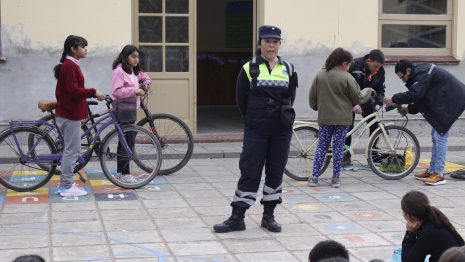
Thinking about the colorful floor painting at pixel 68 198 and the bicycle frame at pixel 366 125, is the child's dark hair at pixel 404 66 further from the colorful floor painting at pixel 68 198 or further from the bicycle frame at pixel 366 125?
the colorful floor painting at pixel 68 198

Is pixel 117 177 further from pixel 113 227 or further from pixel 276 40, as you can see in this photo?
pixel 276 40

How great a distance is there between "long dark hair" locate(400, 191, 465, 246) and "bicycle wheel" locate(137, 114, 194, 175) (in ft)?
15.5

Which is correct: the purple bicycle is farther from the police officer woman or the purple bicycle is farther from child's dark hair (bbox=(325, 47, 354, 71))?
child's dark hair (bbox=(325, 47, 354, 71))

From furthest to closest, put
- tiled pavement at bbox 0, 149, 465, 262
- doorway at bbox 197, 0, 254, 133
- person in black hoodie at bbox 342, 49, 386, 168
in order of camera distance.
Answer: doorway at bbox 197, 0, 254, 133
person in black hoodie at bbox 342, 49, 386, 168
tiled pavement at bbox 0, 149, 465, 262

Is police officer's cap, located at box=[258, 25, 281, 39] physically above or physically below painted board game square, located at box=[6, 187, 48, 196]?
above

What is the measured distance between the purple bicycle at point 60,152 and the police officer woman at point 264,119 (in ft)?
6.63

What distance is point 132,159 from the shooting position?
839cm

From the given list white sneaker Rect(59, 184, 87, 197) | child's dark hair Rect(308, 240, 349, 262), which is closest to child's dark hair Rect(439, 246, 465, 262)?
child's dark hair Rect(308, 240, 349, 262)

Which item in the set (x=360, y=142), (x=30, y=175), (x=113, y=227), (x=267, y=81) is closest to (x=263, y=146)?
(x=267, y=81)

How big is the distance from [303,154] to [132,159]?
2089 mm

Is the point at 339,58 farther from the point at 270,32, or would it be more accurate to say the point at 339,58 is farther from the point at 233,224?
the point at 233,224

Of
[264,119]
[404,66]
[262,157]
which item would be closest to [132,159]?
[262,157]

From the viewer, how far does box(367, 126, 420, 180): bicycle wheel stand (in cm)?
909

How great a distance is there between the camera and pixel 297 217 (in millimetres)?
7215
